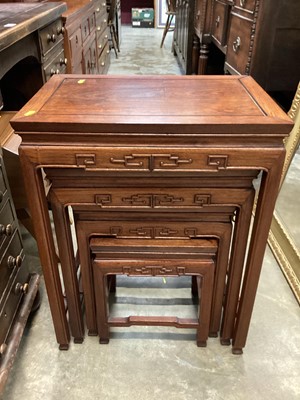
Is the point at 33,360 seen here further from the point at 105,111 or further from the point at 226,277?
the point at 105,111

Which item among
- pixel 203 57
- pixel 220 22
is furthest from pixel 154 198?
pixel 203 57

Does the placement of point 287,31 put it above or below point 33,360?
above

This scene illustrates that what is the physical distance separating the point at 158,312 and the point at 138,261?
15.8 inches

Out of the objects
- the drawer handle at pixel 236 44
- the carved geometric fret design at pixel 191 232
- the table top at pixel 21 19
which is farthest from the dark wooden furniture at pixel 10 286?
the drawer handle at pixel 236 44

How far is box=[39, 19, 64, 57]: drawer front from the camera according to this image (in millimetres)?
1364

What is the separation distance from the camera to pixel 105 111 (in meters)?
0.82

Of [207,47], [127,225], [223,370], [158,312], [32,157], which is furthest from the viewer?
[207,47]

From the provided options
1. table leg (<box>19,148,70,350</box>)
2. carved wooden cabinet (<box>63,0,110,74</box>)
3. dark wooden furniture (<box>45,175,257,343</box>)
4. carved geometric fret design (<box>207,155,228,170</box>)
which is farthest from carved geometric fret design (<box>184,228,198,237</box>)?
carved wooden cabinet (<box>63,0,110,74</box>)

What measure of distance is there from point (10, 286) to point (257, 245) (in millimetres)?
696

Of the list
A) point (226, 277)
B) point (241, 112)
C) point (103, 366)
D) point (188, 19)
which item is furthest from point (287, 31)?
point (188, 19)

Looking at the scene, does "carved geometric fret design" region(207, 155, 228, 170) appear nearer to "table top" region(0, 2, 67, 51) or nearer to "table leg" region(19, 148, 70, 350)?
"table leg" region(19, 148, 70, 350)

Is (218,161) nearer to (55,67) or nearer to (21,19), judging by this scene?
(21,19)

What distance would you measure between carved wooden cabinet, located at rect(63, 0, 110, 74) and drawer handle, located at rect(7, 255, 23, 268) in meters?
1.27

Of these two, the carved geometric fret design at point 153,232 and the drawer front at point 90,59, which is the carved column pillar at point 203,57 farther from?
the carved geometric fret design at point 153,232
